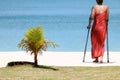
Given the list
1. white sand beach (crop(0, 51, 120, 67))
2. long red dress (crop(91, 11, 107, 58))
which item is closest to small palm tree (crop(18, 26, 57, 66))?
white sand beach (crop(0, 51, 120, 67))

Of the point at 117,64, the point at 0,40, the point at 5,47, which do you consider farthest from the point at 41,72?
the point at 0,40

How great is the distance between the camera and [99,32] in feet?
63.8

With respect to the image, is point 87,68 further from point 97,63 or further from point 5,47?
point 5,47

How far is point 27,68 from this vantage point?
695 inches

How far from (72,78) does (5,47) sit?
12.2 m

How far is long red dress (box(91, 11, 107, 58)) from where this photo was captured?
19.4 m

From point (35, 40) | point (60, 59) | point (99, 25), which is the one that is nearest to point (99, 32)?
point (99, 25)

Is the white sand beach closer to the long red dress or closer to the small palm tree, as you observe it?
the long red dress

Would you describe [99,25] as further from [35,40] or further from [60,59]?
[35,40]

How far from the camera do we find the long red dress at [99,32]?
19.4 metres

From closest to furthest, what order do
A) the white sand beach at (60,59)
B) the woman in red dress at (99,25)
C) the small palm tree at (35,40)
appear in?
the small palm tree at (35,40) → the white sand beach at (60,59) → the woman in red dress at (99,25)

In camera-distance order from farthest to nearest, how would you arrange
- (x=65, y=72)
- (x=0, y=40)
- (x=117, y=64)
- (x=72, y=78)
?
(x=0, y=40) → (x=117, y=64) → (x=65, y=72) → (x=72, y=78)

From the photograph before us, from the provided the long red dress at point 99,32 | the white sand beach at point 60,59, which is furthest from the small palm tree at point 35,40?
the long red dress at point 99,32

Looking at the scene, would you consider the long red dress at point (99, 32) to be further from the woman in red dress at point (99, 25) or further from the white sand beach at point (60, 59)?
the white sand beach at point (60, 59)
